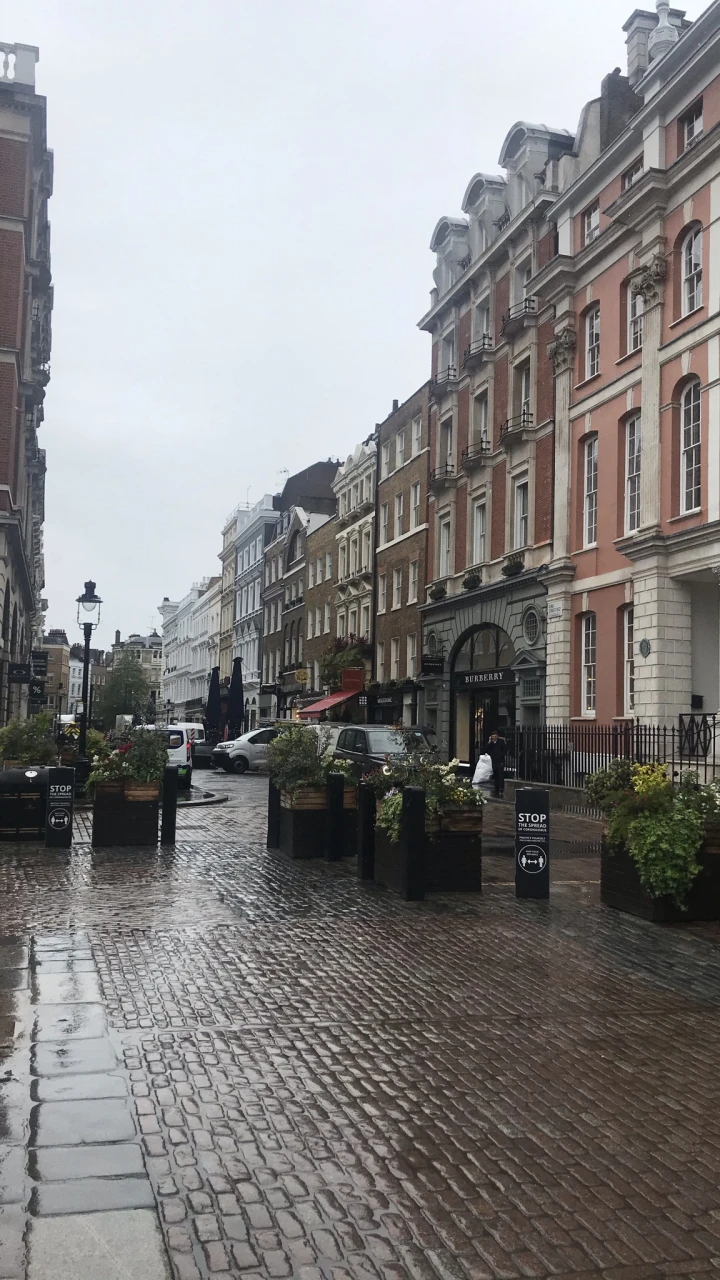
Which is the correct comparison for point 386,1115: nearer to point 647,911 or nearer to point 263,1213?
point 263,1213

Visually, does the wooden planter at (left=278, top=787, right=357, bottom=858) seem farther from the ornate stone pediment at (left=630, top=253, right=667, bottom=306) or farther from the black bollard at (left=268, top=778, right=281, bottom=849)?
the ornate stone pediment at (left=630, top=253, right=667, bottom=306)

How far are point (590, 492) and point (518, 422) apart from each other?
4.44 metres

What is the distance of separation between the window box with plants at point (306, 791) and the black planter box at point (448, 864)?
2.37m

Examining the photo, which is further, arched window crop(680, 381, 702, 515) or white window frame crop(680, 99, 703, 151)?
white window frame crop(680, 99, 703, 151)

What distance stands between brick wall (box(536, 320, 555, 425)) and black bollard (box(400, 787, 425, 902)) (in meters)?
21.4

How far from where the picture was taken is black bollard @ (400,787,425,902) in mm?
9641

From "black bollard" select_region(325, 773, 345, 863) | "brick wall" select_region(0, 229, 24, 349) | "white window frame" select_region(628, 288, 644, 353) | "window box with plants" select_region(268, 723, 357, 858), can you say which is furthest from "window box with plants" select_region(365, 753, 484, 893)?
"brick wall" select_region(0, 229, 24, 349)

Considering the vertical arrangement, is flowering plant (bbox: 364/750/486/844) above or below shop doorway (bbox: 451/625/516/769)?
below

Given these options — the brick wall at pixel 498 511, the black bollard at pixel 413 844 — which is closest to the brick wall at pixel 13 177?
the brick wall at pixel 498 511

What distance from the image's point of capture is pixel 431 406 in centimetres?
3856

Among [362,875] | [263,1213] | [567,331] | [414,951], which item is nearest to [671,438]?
[567,331]

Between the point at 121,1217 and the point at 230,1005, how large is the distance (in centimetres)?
268

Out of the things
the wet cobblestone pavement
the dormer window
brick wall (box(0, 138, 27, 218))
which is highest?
brick wall (box(0, 138, 27, 218))

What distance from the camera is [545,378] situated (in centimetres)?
2975
